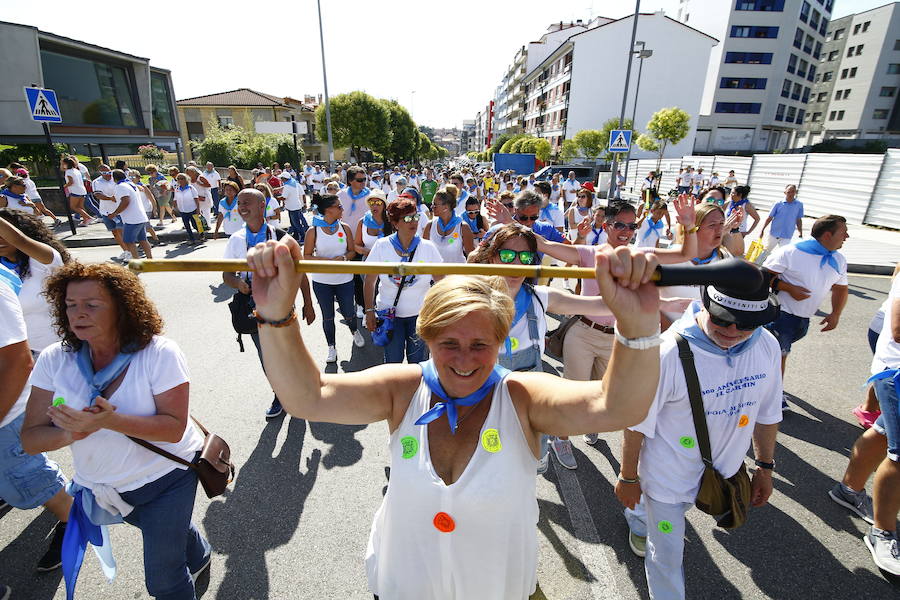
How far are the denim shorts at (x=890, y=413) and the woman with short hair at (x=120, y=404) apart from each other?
170 inches

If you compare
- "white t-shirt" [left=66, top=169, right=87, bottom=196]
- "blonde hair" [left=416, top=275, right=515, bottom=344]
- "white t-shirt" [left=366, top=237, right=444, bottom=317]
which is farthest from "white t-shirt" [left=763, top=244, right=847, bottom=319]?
"white t-shirt" [left=66, top=169, right=87, bottom=196]

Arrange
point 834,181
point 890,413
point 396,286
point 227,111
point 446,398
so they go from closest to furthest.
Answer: point 446,398 → point 890,413 → point 396,286 → point 834,181 → point 227,111

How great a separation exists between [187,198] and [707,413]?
1318cm

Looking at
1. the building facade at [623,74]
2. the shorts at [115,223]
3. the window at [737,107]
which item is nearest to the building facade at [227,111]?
the building facade at [623,74]

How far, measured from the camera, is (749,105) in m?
57.0

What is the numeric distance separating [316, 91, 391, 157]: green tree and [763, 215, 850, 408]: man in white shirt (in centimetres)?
4512

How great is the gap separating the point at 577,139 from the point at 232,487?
42.8m

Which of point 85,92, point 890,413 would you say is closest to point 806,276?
point 890,413

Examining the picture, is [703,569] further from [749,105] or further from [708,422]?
[749,105]

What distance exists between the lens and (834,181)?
18.8m

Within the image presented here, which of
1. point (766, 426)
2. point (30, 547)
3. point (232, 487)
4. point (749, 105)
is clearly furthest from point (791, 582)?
point (749, 105)

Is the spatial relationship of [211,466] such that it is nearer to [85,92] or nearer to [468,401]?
[468,401]

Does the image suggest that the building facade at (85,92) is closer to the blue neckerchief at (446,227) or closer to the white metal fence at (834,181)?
the blue neckerchief at (446,227)

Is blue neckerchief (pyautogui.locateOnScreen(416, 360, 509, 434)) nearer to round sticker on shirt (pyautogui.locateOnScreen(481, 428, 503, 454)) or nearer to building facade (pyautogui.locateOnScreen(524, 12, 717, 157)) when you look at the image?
round sticker on shirt (pyautogui.locateOnScreen(481, 428, 503, 454))
